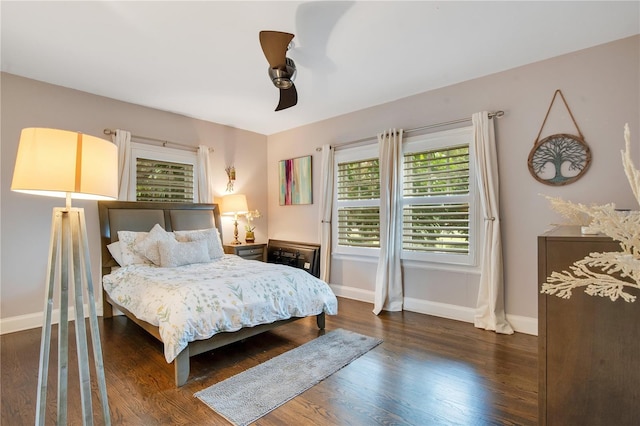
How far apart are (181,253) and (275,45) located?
2333mm

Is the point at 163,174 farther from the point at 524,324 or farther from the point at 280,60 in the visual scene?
the point at 524,324

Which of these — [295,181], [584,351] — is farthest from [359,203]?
[584,351]

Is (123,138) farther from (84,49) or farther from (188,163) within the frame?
(84,49)

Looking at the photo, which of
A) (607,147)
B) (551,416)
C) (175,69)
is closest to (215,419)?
(551,416)

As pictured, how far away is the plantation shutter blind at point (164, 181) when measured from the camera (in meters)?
4.05

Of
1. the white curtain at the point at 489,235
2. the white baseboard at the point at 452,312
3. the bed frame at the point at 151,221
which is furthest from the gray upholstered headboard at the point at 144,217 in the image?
the white curtain at the point at 489,235

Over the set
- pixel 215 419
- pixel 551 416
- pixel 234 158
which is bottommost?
pixel 215 419

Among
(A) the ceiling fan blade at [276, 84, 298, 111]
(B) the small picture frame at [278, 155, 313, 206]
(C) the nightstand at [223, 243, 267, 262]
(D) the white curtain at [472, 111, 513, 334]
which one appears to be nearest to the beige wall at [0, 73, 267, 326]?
(C) the nightstand at [223, 243, 267, 262]

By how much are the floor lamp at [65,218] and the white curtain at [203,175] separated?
294cm

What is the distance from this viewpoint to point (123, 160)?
3775mm

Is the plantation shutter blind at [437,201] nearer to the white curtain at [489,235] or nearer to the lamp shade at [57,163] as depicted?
the white curtain at [489,235]

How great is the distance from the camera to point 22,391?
2082 millimetres

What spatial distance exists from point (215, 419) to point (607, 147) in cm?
370

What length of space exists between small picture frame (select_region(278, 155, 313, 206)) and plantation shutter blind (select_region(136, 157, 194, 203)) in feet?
4.81
